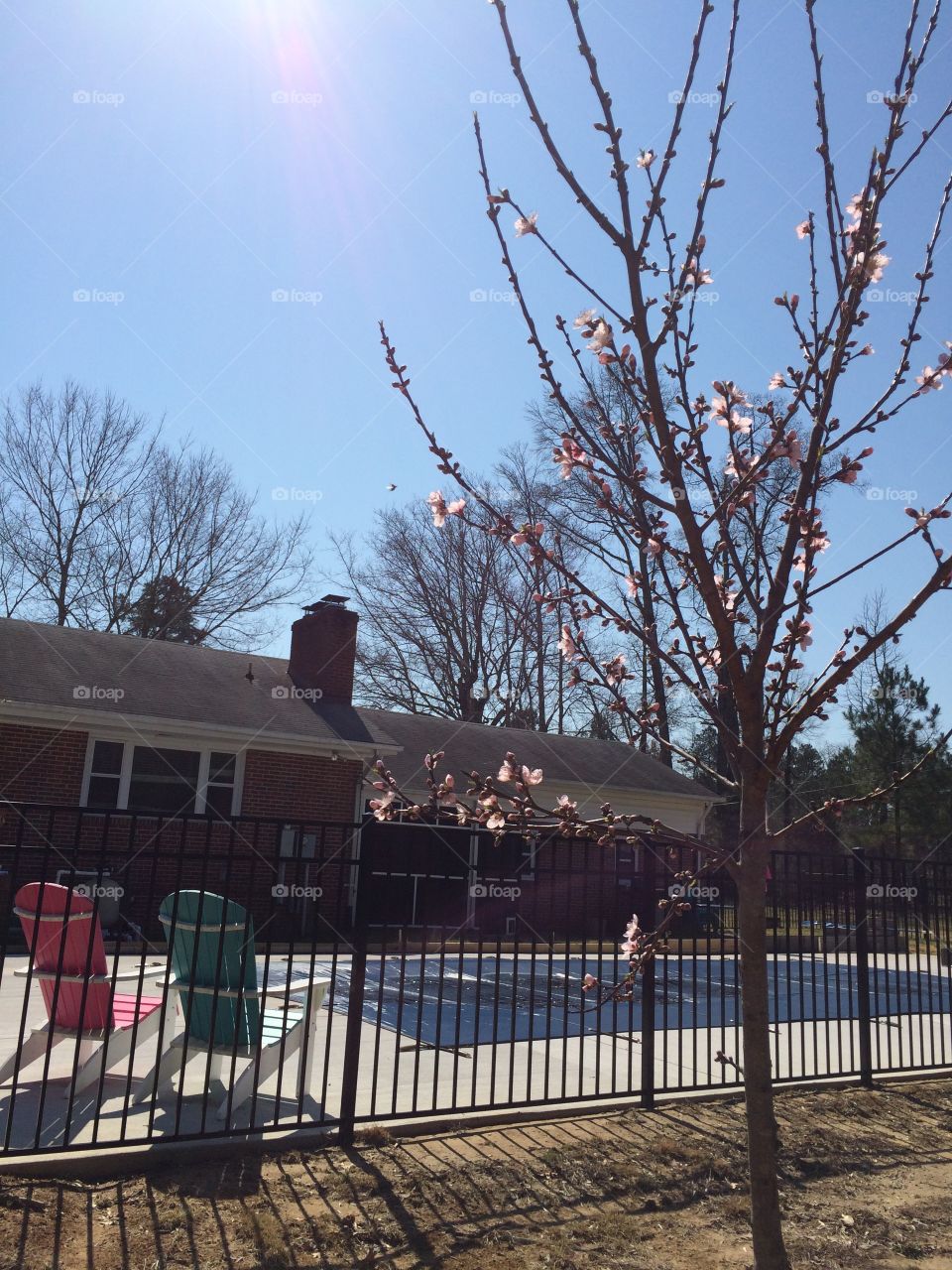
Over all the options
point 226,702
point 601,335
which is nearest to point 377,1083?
point 601,335

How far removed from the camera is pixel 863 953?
749 centimetres

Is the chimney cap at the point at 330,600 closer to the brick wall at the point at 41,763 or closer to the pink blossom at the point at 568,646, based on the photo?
the brick wall at the point at 41,763

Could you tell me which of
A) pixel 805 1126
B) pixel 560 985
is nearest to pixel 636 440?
pixel 805 1126

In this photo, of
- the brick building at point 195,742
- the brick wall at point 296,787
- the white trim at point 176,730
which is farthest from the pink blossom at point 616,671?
the brick wall at point 296,787

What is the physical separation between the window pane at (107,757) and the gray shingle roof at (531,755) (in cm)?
551

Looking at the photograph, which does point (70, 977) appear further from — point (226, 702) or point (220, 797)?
point (226, 702)

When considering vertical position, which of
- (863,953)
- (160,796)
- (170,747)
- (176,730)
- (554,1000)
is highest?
(176,730)

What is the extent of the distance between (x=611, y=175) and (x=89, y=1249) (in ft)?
14.5

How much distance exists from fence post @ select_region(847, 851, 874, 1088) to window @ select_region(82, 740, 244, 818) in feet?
38.1

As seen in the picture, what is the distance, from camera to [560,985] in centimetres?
1182

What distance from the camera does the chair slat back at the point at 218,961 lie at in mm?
5281

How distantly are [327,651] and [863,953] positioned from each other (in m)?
14.8

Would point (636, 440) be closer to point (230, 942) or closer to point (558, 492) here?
point (230, 942)

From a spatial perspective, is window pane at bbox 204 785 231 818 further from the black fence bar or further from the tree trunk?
the tree trunk
